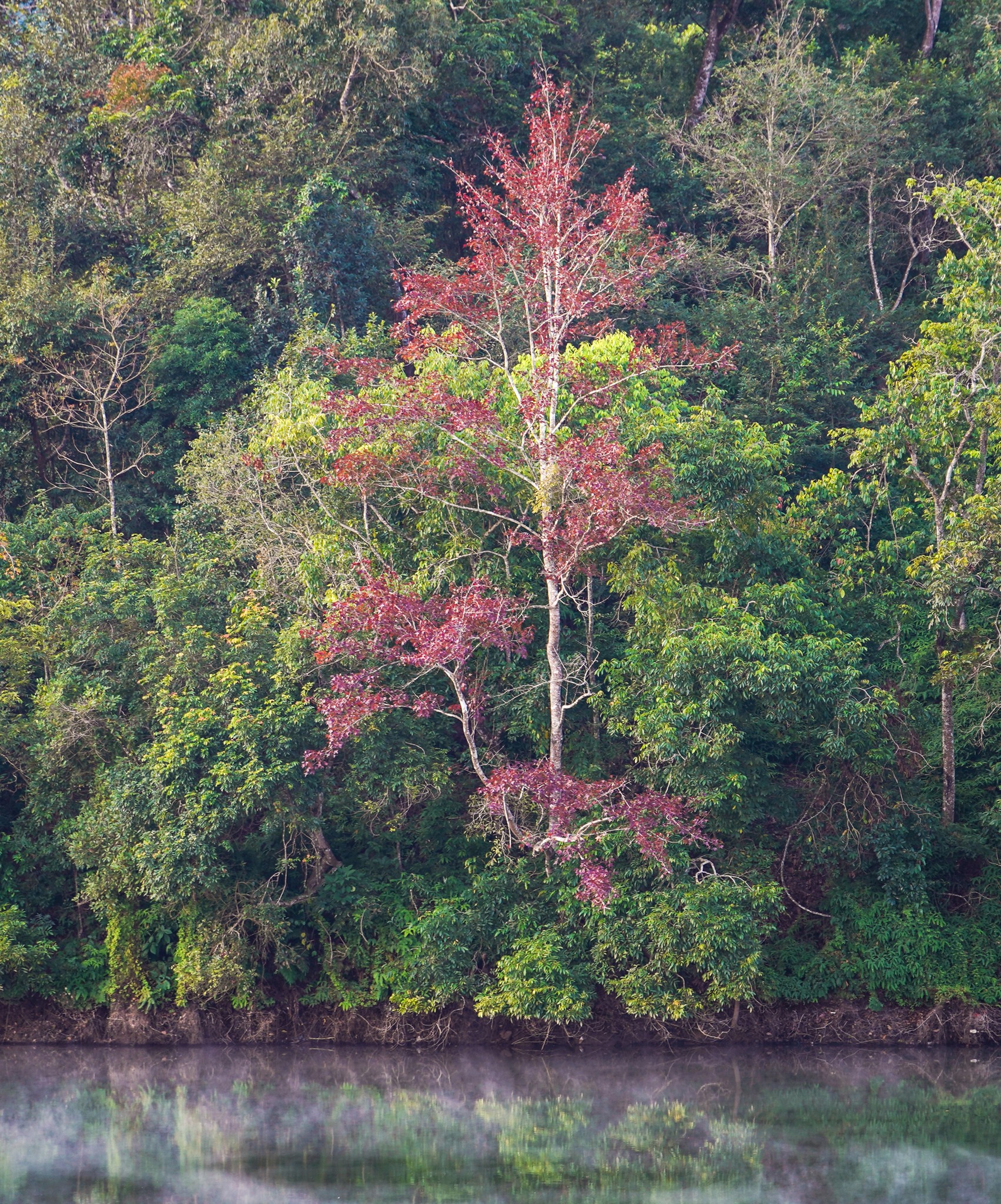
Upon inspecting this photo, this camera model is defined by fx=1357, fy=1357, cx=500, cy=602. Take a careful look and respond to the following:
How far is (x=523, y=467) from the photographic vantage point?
16391mm

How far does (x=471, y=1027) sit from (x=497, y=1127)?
3126 millimetres

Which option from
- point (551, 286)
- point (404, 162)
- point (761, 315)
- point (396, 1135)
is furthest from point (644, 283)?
point (396, 1135)

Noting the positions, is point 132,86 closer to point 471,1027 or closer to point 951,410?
point 951,410

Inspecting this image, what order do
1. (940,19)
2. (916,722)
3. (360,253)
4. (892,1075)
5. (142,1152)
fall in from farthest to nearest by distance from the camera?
(940,19), (360,253), (916,722), (892,1075), (142,1152)

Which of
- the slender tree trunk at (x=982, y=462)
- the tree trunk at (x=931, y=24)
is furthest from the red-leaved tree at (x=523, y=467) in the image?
the tree trunk at (x=931, y=24)

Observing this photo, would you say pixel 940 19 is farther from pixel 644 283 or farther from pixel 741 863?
pixel 741 863

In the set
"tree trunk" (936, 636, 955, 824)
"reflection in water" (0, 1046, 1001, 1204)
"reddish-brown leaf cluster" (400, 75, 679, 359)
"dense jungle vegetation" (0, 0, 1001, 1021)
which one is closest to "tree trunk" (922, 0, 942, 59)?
"dense jungle vegetation" (0, 0, 1001, 1021)

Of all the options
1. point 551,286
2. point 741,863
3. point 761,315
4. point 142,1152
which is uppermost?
point 761,315

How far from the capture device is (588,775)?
53.6ft

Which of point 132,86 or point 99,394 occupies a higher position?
point 132,86

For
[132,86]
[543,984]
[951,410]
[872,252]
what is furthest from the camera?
[872,252]

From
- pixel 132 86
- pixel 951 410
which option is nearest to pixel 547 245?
pixel 951 410

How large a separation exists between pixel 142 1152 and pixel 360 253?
47.2 feet

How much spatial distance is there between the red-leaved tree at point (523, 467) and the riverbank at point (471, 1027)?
223cm
